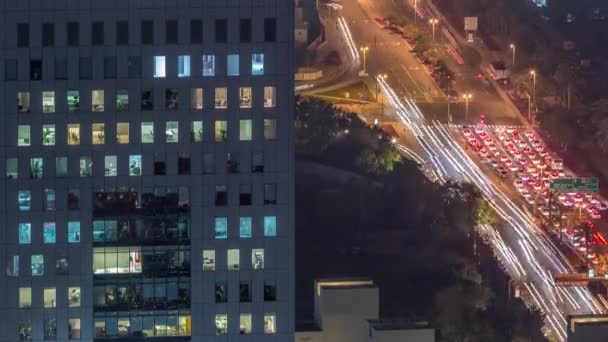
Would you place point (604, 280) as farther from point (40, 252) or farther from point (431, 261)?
point (40, 252)

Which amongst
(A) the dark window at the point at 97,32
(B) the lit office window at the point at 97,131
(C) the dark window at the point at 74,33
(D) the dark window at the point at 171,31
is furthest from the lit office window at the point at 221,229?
(C) the dark window at the point at 74,33

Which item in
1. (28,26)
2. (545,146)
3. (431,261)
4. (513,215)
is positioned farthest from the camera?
(545,146)

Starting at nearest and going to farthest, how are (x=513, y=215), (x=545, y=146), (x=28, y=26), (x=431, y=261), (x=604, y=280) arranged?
(x=28, y=26) < (x=431, y=261) < (x=604, y=280) < (x=513, y=215) < (x=545, y=146)

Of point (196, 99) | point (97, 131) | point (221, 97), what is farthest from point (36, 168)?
point (221, 97)

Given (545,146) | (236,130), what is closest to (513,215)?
(545,146)

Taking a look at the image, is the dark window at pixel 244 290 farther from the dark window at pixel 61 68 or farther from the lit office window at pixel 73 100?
the dark window at pixel 61 68

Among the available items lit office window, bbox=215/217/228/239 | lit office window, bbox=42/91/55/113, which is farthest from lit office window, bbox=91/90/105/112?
lit office window, bbox=215/217/228/239

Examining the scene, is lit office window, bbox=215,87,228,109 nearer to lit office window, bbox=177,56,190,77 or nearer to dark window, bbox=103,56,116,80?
lit office window, bbox=177,56,190,77
